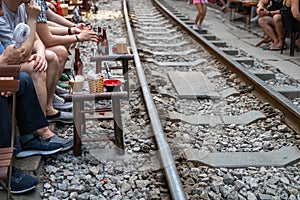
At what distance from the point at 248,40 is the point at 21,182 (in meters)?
7.67

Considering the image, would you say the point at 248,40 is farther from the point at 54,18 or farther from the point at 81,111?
the point at 81,111

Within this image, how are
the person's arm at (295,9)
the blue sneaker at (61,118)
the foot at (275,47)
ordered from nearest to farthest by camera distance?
the blue sneaker at (61,118)
the person's arm at (295,9)
the foot at (275,47)

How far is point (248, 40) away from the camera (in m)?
9.82

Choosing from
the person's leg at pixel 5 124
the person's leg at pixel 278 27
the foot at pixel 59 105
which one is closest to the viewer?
the person's leg at pixel 5 124

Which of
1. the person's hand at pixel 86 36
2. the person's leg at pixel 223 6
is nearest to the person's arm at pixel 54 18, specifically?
the person's hand at pixel 86 36

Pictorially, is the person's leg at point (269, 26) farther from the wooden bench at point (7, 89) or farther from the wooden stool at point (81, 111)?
the wooden bench at point (7, 89)

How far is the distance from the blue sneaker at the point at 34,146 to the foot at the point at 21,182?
0.39 m

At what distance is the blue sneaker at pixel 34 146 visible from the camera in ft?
11.2

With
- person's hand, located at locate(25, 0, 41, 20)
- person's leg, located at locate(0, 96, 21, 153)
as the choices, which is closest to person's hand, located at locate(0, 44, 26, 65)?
person's leg, located at locate(0, 96, 21, 153)

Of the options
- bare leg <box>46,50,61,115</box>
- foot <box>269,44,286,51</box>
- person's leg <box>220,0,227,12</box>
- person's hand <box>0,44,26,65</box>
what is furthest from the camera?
person's leg <box>220,0,227,12</box>

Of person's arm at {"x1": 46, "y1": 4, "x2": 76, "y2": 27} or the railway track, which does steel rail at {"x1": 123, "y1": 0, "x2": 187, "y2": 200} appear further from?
person's arm at {"x1": 46, "y1": 4, "x2": 76, "y2": 27}

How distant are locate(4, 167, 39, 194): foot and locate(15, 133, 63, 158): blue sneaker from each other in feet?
1.28

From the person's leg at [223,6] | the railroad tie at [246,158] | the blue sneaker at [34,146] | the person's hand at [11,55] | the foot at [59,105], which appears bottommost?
the person's leg at [223,6]

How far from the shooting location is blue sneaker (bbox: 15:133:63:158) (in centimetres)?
341
